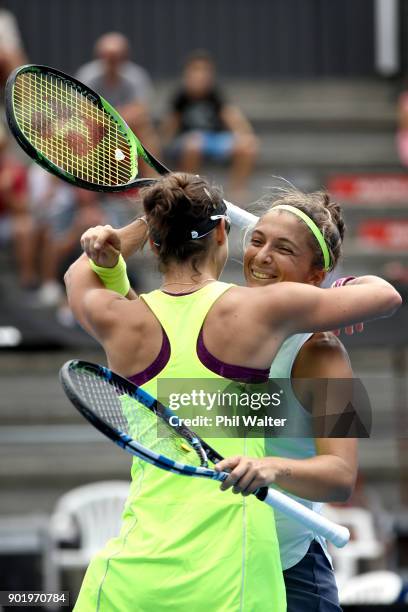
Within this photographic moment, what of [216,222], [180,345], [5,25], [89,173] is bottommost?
[180,345]

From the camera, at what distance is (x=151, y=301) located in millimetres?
2668

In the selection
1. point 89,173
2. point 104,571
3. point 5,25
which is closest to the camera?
point 104,571

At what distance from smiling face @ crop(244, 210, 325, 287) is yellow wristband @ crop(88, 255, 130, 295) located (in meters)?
0.29

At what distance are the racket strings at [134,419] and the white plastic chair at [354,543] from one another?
13.3 feet

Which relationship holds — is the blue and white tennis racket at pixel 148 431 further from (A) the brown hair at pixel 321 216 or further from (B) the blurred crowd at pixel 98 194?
(B) the blurred crowd at pixel 98 194

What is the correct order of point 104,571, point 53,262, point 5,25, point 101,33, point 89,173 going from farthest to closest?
1. point 101,33
2. point 5,25
3. point 53,262
4. point 89,173
5. point 104,571

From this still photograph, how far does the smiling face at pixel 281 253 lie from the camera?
111 inches

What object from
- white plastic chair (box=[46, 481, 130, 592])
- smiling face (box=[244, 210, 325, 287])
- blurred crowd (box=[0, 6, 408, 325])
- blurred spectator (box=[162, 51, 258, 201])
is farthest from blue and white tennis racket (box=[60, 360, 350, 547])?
blurred spectator (box=[162, 51, 258, 201])

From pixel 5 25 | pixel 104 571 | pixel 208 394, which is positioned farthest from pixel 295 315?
pixel 5 25

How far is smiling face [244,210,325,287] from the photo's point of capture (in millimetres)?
2812

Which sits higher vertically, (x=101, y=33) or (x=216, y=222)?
(x=101, y=33)

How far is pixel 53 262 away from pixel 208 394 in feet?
17.7

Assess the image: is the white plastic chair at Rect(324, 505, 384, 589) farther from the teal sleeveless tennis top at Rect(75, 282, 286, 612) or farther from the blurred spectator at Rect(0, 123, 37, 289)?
the teal sleeveless tennis top at Rect(75, 282, 286, 612)

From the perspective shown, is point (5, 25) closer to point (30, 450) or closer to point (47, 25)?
point (47, 25)
